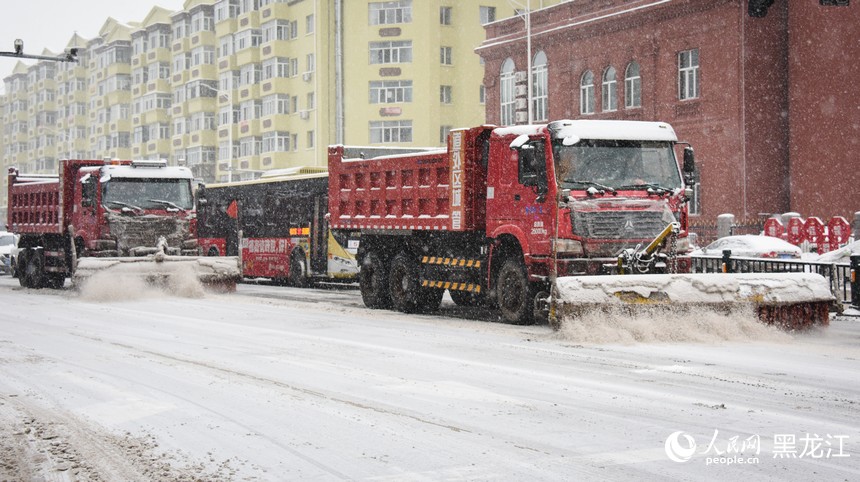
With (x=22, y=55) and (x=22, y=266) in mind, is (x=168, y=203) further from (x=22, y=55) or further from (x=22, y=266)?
(x=22, y=55)

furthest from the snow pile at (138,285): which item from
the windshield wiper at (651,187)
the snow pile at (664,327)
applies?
the snow pile at (664,327)

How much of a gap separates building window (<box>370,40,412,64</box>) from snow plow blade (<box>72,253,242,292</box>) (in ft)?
151

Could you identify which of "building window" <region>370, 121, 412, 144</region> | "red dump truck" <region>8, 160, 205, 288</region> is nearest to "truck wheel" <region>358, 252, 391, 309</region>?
"red dump truck" <region>8, 160, 205, 288</region>

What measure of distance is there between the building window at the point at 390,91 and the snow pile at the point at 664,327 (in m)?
55.7

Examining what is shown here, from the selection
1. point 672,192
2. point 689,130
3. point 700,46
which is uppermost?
point 700,46

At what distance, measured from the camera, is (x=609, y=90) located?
46.7 m

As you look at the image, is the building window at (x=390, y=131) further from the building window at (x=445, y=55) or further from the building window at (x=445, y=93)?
the building window at (x=445, y=55)

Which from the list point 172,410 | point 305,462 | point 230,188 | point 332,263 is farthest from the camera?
point 230,188

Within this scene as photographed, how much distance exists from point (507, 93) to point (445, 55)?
18.3 metres

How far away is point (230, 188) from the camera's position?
34.3m

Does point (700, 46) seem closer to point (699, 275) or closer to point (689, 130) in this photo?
point (689, 130)

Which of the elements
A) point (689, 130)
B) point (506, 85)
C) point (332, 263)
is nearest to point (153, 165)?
point (332, 263)

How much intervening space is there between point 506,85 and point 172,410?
4459cm

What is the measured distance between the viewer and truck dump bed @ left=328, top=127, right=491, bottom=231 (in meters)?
18.2
